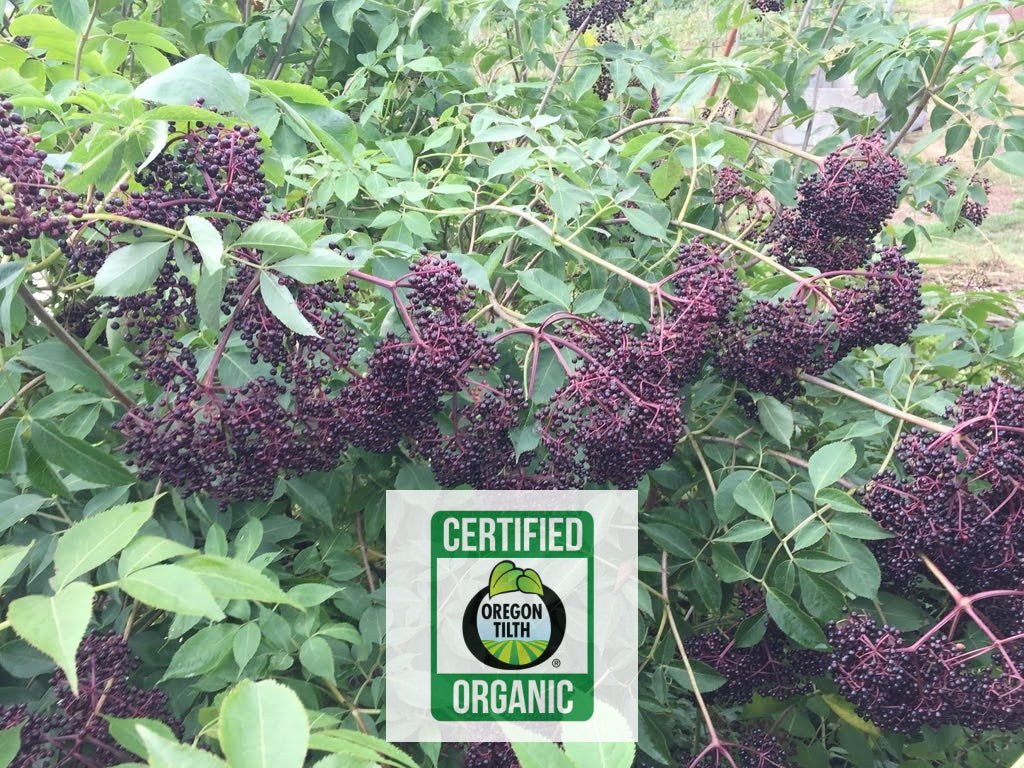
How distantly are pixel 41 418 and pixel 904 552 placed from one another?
125 centimetres

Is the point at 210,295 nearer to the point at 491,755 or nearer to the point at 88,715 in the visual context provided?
the point at 88,715

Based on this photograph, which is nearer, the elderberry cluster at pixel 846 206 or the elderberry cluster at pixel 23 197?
the elderberry cluster at pixel 23 197

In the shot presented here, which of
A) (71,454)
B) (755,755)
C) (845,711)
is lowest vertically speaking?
(845,711)

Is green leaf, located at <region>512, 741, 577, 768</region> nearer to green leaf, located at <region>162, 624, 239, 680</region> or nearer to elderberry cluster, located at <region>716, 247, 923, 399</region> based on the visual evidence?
green leaf, located at <region>162, 624, 239, 680</region>

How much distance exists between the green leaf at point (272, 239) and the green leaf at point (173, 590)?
0.41 m

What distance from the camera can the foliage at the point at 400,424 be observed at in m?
0.98

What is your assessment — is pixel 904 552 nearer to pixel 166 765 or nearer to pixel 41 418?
pixel 166 765

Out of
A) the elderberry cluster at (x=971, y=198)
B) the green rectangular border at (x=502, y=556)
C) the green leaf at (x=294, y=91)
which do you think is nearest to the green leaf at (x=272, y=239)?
the green leaf at (x=294, y=91)

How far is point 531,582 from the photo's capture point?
1258mm

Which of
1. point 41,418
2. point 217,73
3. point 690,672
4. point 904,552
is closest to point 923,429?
point 904,552

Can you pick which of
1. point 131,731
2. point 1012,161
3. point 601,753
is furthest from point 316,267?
point 1012,161

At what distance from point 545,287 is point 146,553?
2.55 ft

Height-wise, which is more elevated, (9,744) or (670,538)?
(9,744)

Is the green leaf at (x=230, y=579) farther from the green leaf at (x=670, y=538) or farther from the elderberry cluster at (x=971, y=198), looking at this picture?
the elderberry cluster at (x=971, y=198)
